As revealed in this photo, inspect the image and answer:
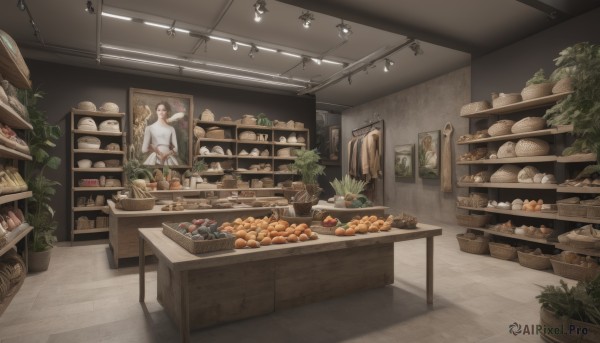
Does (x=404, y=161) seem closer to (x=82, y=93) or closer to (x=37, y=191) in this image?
(x=82, y=93)

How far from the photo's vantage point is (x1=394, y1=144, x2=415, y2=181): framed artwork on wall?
8719 millimetres

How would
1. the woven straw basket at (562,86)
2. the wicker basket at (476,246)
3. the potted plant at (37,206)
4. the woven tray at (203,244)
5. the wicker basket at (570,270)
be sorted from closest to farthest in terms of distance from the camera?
1. the woven tray at (203,244)
2. the wicker basket at (570,270)
3. the woven straw basket at (562,86)
4. the potted plant at (37,206)
5. the wicker basket at (476,246)

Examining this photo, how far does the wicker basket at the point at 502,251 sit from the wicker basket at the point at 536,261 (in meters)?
0.26

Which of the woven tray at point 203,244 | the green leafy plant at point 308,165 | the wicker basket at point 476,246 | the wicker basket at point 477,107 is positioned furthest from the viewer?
the green leafy plant at point 308,165

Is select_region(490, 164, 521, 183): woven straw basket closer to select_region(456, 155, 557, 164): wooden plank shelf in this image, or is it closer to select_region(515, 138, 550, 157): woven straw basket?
select_region(456, 155, 557, 164): wooden plank shelf

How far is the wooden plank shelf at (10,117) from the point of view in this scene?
3.06 metres

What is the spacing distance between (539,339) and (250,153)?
6.54 m

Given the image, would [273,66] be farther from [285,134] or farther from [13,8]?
[13,8]

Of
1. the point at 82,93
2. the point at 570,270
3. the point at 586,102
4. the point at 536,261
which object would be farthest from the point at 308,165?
the point at 586,102

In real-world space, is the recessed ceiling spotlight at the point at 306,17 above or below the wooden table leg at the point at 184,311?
above

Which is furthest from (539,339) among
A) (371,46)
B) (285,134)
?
(285,134)

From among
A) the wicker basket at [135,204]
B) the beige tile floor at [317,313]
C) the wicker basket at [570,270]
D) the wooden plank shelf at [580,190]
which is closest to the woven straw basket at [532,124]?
the wooden plank shelf at [580,190]

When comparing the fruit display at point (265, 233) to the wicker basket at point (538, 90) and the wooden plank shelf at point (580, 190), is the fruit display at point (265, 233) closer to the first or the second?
the wooden plank shelf at point (580, 190)

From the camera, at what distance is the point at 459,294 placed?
347 cm
